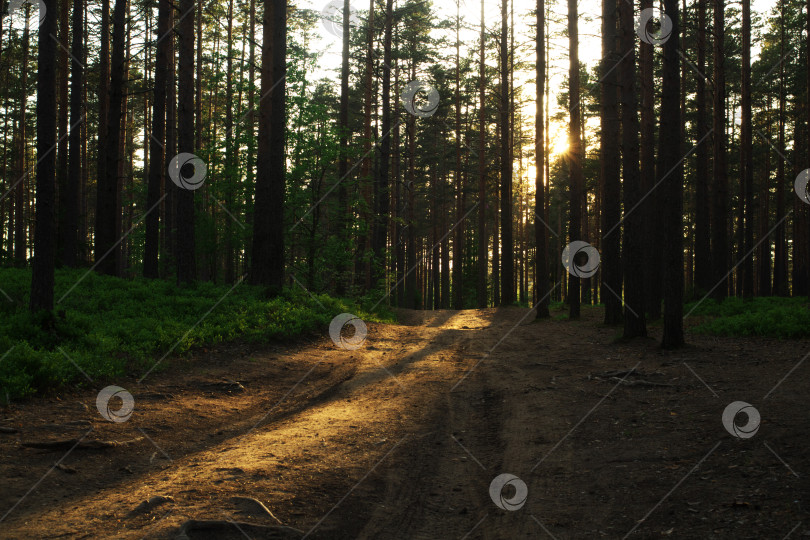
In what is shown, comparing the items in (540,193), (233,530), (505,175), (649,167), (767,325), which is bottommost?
(233,530)

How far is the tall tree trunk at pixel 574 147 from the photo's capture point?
18.8m

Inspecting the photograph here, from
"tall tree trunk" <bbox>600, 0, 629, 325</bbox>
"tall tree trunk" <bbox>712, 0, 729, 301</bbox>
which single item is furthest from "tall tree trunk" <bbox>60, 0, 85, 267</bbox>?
"tall tree trunk" <bbox>712, 0, 729, 301</bbox>

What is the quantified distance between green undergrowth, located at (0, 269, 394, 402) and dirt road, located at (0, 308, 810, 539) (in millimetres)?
498

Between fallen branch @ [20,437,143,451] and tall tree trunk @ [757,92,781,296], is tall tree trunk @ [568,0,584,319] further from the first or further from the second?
tall tree trunk @ [757,92,781,296]

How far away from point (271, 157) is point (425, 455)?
12.2 meters

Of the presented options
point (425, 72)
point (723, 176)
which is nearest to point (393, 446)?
point (723, 176)

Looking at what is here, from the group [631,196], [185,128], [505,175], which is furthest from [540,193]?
[185,128]

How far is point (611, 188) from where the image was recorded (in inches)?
593

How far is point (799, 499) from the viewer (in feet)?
13.7

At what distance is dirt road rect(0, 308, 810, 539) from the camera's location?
436cm

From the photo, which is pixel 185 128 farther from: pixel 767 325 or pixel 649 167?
pixel 767 325

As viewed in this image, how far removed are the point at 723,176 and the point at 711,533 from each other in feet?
69.7

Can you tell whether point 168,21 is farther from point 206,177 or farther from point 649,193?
point 649,193

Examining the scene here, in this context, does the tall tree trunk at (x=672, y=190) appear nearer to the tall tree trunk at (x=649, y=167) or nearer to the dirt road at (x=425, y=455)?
the dirt road at (x=425, y=455)
